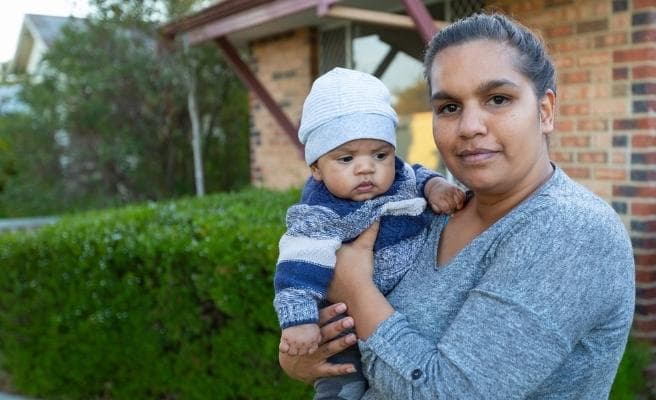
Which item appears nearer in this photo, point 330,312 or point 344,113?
point 330,312

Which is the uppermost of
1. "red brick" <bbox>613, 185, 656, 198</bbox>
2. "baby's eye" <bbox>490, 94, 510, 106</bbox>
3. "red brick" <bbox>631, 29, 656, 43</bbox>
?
"red brick" <bbox>631, 29, 656, 43</bbox>

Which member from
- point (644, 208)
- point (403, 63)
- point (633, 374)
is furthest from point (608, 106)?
point (403, 63)

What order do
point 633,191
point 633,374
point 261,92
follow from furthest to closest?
1. point 261,92
2. point 633,191
3. point 633,374

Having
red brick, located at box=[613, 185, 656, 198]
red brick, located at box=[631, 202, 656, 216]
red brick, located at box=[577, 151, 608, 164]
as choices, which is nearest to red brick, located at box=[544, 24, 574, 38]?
red brick, located at box=[577, 151, 608, 164]

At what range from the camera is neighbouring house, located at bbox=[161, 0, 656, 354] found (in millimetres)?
4262

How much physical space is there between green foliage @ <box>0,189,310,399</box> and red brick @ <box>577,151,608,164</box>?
1982 mm

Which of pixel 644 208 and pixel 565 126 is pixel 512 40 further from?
pixel 565 126

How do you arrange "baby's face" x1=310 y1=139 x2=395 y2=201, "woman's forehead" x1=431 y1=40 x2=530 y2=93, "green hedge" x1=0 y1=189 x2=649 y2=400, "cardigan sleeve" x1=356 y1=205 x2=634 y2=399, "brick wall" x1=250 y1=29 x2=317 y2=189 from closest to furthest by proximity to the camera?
"cardigan sleeve" x1=356 y1=205 x2=634 y2=399 < "woman's forehead" x1=431 y1=40 x2=530 y2=93 < "baby's face" x1=310 y1=139 x2=395 y2=201 < "green hedge" x1=0 y1=189 x2=649 y2=400 < "brick wall" x1=250 y1=29 x2=317 y2=189

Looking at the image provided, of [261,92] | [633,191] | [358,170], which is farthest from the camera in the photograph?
[261,92]

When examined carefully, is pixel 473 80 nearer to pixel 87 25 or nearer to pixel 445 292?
pixel 445 292

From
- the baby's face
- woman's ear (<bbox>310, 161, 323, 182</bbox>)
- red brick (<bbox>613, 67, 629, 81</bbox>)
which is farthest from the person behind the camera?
red brick (<bbox>613, 67, 629, 81</bbox>)

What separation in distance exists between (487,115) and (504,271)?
33 centimetres

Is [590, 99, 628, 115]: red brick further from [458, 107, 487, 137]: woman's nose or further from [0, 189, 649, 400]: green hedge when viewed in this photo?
[458, 107, 487, 137]: woman's nose

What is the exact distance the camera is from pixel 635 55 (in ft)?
14.0
